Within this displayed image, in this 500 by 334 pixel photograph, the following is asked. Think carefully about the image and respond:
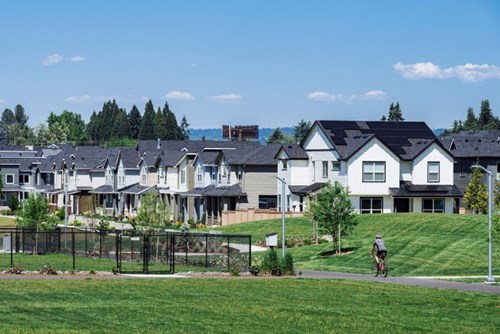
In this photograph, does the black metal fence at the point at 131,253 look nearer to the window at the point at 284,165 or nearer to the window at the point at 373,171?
the window at the point at 373,171

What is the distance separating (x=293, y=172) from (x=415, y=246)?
102 feet

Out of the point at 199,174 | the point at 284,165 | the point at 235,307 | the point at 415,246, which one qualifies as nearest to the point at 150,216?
the point at 415,246

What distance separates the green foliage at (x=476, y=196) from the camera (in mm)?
83938

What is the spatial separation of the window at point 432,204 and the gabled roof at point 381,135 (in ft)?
11.5

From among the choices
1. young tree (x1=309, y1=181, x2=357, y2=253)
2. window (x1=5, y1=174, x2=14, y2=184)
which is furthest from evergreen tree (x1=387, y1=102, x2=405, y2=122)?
young tree (x1=309, y1=181, x2=357, y2=253)

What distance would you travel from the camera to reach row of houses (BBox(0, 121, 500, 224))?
81625mm

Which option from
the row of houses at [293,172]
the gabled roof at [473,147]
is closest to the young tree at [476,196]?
the row of houses at [293,172]

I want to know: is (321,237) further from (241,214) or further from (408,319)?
(408,319)

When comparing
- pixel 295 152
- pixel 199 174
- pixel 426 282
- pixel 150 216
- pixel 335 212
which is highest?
pixel 295 152

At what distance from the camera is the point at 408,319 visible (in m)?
28.3

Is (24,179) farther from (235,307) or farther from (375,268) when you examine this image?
(235,307)

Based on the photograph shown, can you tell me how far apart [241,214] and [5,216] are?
111 feet

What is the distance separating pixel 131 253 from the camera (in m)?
53.2

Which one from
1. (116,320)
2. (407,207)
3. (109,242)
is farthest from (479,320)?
(407,207)
